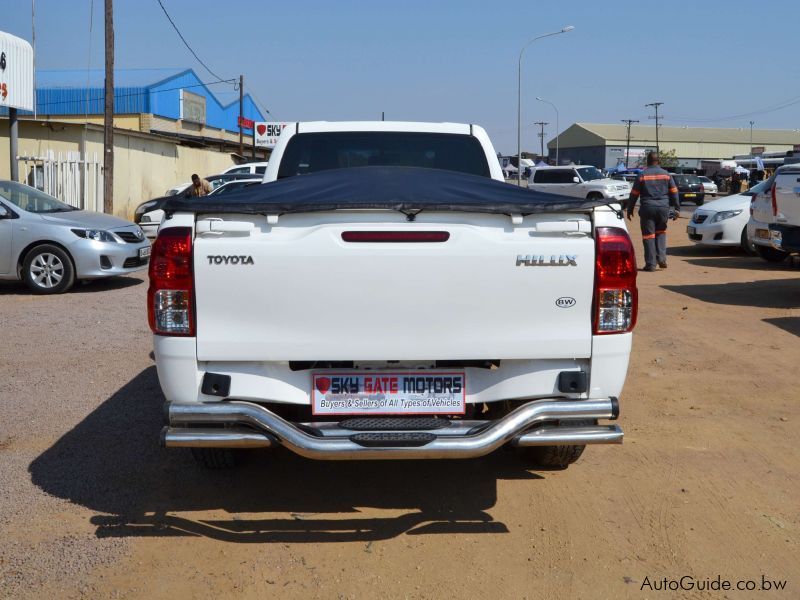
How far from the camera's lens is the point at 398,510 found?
4613mm

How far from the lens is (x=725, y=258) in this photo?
17047 millimetres

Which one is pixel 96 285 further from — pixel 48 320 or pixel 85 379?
pixel 85 379

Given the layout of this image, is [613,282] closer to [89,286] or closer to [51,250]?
[51,250]

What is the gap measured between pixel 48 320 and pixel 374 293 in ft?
24.6

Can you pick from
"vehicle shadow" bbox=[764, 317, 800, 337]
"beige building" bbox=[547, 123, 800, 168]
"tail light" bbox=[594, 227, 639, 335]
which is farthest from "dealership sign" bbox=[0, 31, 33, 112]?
"beige building" bbox=[547, 123, 800, 168]

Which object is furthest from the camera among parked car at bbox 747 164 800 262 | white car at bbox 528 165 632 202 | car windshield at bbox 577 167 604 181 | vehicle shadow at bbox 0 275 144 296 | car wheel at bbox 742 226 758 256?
car windshield at bbox 577 167 604 181

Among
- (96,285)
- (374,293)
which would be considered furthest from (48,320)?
(374,293)

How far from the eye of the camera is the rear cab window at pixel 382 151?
254 inches

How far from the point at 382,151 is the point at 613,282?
289cm

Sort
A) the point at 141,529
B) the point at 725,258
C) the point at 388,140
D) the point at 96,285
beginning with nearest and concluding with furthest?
the point at 141,529 < the point at 388,140 < the point at 96,285 < the point at 725,258

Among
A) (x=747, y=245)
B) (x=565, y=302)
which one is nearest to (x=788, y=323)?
(x=565, y=302)

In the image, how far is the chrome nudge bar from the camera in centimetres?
386

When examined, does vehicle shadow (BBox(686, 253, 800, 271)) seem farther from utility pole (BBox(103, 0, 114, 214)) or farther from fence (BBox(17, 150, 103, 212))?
fence (BBox(17, 150, 103, 212))

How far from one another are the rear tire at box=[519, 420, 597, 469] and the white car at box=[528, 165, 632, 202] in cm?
2686
